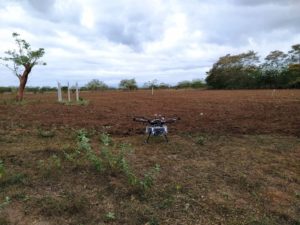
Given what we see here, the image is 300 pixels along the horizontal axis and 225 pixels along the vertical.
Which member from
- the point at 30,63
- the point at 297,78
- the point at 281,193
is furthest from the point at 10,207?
the point at 297,78

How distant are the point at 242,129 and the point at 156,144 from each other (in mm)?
2311

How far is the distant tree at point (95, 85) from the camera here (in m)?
43.2

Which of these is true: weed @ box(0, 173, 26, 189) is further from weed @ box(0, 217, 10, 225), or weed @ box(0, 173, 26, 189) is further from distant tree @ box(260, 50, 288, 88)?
distant tree @ box(260, 50, 288, 88)

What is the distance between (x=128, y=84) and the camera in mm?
45594

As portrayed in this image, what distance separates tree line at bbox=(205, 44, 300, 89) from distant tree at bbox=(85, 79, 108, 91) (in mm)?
15382

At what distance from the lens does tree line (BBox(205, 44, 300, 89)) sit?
127 ft

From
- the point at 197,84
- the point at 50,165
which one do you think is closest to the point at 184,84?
the point at 197,84

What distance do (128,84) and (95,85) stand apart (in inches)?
187

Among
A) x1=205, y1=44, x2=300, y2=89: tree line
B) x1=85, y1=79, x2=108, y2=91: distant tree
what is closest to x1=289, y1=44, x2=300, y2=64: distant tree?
x1=205, y1=44, x2=300, y2=89: tree line

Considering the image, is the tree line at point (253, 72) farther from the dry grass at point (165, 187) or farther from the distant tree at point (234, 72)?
the dry grass at point (165, 187)

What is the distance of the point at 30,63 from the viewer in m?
15.0

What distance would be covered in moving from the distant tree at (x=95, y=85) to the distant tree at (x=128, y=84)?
8.43 feet

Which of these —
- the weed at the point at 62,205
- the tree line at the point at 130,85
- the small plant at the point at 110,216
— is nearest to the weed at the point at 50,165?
the weed at the point at 62,205

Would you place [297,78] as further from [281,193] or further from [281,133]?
[281,193]
